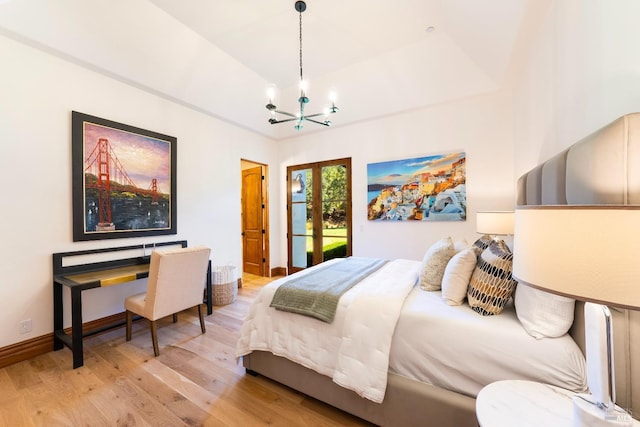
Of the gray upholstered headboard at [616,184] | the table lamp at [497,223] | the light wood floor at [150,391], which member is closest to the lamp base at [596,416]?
the gray upholstered headboard at [616,184]

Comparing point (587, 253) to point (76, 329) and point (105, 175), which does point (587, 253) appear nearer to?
point (76, 329)

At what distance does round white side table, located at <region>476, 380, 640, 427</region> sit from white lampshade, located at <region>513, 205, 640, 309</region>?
24.1 inches

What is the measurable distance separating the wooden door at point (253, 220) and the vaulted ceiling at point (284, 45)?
1453mm

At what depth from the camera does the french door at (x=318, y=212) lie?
4.60m

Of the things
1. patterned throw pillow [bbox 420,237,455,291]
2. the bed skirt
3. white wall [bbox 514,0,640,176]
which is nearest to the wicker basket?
the bed skirt

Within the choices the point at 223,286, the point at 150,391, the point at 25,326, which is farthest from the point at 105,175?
the point at 150,391

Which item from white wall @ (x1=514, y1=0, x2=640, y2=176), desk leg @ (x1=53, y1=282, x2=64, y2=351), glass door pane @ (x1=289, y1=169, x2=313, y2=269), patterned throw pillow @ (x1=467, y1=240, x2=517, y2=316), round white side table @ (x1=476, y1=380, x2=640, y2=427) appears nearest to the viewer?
round white side table @ (x1=476, y1=380, x2=640, y2=427)

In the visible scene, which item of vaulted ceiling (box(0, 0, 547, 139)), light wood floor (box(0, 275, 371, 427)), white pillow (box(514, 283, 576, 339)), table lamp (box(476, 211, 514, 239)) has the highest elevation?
vaulted ceiling (box(0, 0, 547, 139))

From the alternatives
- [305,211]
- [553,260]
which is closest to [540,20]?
[553,260]

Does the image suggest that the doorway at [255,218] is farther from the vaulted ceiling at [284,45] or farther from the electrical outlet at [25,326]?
the electrical outlet at [25,326]

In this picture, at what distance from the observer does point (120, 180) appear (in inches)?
115

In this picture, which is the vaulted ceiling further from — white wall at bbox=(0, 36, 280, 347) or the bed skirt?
the bed skirt

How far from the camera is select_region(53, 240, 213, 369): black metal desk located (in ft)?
7.13

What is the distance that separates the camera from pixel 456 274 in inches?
66.0
